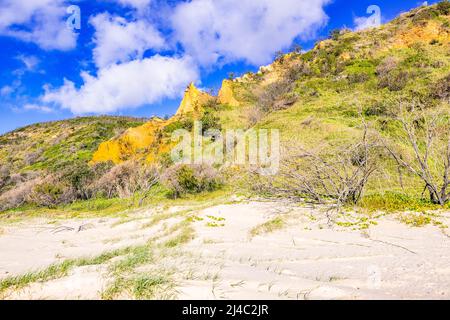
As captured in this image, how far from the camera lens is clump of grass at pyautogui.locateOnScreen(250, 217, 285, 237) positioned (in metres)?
7.25

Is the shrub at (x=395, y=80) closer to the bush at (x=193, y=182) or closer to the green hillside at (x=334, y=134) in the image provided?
the green hillside at (x=334, y=134)

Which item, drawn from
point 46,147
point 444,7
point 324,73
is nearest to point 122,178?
point 324,73

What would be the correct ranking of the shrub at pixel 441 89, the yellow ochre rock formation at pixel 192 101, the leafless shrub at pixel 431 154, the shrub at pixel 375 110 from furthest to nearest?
the yellow ochre rock formation at pixel 192 101 < the shrub at pixel 375 110 < the shrub at pixel 441 89 < the leafless shrub at pixel 431 154

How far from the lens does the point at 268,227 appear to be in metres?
7.43

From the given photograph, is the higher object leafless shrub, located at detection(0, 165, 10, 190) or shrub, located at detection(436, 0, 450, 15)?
shrub, located at detection(436, 0, 450, 15)

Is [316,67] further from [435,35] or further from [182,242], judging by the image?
[182,242]

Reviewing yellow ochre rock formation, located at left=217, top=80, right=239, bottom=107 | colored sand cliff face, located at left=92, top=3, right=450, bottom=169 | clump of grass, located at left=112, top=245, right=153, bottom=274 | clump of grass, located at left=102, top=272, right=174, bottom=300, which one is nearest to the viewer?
clump of grass, located at left=102, top=272, right=174, bottom=300

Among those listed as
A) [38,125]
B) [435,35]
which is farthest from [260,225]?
[38,125]

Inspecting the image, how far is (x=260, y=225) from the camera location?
766 cm

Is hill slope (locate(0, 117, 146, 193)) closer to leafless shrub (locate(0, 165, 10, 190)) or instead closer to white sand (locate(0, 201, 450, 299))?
leafless shrub (locate(0, 165, 10, 190))

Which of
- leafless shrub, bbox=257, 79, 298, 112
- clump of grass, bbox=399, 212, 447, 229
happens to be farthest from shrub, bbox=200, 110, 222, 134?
clump of grass, bbox=399, 212, 447, 229

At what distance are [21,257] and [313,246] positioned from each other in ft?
19.7

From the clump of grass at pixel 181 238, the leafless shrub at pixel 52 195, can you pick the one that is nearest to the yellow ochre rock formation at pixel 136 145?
the leafless shrub at pixel 52 195

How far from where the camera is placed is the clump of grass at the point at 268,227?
23.8 feet
